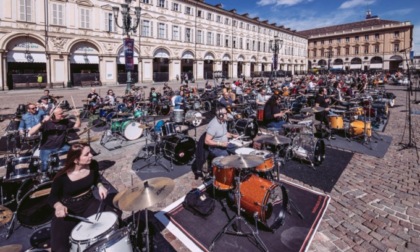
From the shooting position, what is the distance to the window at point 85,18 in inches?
1118

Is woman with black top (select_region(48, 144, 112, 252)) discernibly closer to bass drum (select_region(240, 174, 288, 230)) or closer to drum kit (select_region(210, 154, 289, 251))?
drum kit (select_region(210, 154, 289, 251))

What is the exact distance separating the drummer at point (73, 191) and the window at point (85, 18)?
3056 centimetres

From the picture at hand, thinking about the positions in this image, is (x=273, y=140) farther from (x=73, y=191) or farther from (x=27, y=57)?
(x=27, y=57)

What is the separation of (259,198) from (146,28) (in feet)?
116

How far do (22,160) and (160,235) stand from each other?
3316 millimetres

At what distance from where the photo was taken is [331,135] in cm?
952

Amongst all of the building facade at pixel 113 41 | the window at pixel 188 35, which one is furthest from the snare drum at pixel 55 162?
the window at pixel 188 35

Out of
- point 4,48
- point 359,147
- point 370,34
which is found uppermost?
point 370,34

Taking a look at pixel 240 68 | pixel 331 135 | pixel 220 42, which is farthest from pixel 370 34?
pixel 331 135

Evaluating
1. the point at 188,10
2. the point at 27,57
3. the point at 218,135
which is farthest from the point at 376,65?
the point at 218,135

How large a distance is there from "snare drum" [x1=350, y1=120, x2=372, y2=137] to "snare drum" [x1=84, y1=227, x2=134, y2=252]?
8825mm

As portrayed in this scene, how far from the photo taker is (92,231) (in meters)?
2.72

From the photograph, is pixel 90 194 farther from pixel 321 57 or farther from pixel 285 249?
pixel 321 57

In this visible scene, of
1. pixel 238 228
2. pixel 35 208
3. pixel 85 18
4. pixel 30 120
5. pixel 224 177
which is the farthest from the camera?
pixel 85 18
